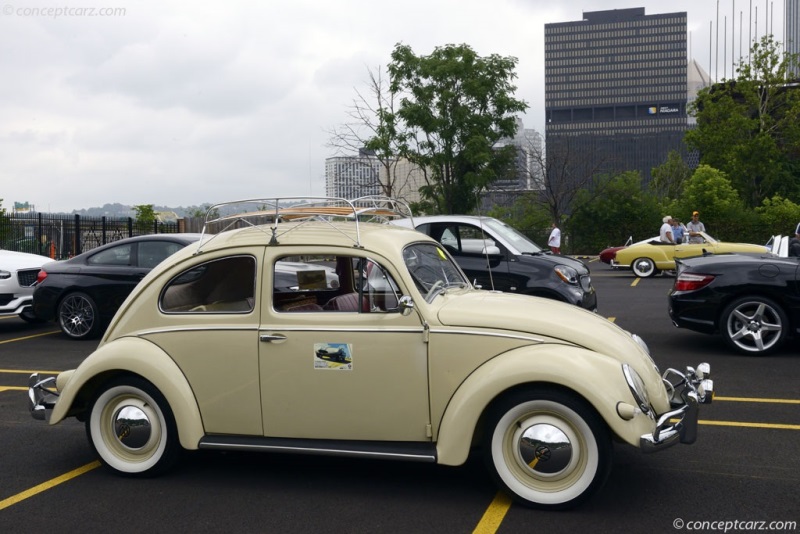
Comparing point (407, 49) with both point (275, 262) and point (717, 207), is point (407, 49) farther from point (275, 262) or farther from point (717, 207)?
point (275, 262)

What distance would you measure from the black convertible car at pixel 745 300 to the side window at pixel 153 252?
7144mm

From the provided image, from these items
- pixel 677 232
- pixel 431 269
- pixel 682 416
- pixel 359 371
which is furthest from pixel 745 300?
pixel 677 232

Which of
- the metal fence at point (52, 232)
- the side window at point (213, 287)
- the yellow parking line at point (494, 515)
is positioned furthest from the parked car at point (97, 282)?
the metal fence at point (52, 232)

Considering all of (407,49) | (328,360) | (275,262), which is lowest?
(328,360)

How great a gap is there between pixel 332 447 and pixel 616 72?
198090mm

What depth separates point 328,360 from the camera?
16.4ft

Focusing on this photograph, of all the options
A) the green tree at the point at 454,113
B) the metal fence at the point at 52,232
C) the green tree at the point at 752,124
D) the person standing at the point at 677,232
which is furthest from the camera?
the green tree at the point at 752,124

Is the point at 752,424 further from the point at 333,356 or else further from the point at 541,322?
the point at 333,356

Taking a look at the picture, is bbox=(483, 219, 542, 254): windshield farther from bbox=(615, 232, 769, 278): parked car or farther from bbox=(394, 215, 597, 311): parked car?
bbox=(615, 232, 769, 278): parked car

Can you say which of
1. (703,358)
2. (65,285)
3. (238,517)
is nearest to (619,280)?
(703,358)

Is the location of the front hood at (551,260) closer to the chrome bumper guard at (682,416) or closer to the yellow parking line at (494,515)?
the chrome bumper guard at (682,416)

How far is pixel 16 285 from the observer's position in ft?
42.3

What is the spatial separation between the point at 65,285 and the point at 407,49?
963 inches

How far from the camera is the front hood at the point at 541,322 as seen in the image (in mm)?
4801
